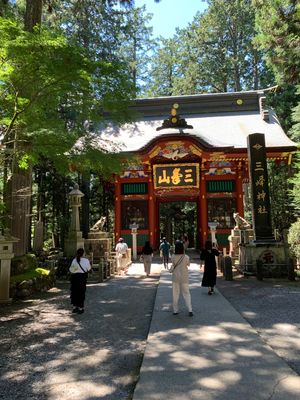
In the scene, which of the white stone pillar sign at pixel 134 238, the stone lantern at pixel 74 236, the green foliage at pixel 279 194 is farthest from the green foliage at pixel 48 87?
the green foliage at pixel 279 194

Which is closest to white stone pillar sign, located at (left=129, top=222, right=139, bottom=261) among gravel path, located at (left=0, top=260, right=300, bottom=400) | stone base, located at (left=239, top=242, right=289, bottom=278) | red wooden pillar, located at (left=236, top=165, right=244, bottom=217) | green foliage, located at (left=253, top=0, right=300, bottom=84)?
red wooden pillar, located at (left=236, top=165, right=244, bottom=217)

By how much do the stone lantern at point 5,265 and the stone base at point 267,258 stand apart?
7223mm

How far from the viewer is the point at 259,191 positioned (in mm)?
11688

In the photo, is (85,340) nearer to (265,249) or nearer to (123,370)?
(123,370)

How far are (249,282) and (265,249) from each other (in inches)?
65.7

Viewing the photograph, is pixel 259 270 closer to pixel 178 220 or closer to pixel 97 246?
pixel 97 246

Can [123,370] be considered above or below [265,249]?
below

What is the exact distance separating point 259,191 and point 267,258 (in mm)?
2316

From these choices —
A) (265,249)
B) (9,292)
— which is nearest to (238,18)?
(265,249)

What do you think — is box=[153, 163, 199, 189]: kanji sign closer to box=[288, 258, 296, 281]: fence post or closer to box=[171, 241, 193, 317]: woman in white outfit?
box=[288, 258, 296, 281]: fence post

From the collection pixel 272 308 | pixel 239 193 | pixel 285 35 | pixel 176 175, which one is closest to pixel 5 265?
pixel 272 308

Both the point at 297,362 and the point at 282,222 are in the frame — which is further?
the point at 282,222

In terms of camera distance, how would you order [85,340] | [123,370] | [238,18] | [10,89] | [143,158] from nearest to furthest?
1. [123,370]
2. [85,340]
3. [10,89]
4. [143,158]
5. [238,18]

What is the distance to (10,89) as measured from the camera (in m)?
6.92
